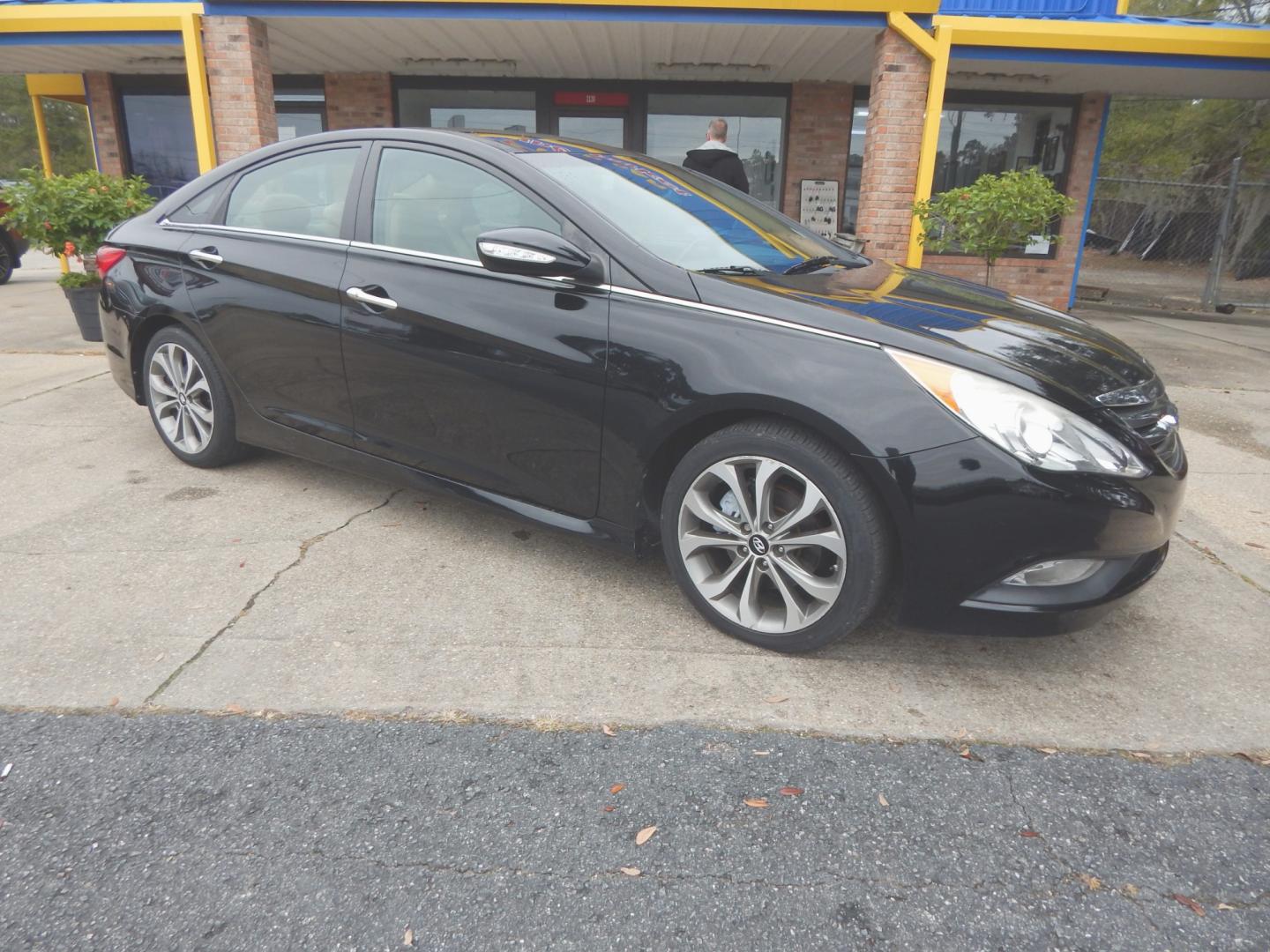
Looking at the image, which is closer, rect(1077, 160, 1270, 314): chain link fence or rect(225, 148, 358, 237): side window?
rect(225, 148, 358, 237): side window

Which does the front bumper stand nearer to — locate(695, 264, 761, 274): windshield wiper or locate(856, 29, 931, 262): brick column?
locate(695, 264, 761, 274): windshield wiper

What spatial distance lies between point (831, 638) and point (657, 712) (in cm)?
59

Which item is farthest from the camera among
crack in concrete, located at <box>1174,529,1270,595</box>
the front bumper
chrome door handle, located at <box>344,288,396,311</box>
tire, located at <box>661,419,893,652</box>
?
crack in concrete, located at <box>1174,529,1270,595</box>

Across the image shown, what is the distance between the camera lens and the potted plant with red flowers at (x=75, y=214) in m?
7.22

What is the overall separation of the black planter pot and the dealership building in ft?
5.43

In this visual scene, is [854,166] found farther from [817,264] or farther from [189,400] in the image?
[189,400]

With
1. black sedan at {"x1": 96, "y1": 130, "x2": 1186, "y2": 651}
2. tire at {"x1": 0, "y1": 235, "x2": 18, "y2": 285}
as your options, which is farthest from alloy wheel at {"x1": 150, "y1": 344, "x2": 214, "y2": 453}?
tire at {"x1": 0, "y1": 235, "x2": 18, "y2": 285}

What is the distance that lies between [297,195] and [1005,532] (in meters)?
3.14

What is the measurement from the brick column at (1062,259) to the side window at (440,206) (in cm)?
946

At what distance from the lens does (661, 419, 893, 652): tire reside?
8.42ft

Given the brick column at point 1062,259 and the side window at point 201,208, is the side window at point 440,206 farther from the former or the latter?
the brick column at point 1062,259

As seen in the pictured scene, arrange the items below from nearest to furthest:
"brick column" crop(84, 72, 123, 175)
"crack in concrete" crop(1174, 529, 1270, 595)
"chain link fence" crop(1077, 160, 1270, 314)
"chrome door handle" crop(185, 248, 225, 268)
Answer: "crack in concrete" crop(1174, 529, 1270, 595), "chrome door handle" crop(185, 248, 225, 268), "brick column" crop(84, 72, 123, 175), "chain link fence" crop(1077, 160, 1270, 314)

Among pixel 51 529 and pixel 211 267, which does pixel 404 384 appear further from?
pixel 51 529

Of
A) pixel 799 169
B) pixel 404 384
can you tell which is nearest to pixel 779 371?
pixel 404 384
